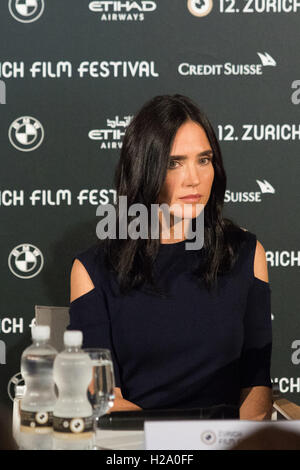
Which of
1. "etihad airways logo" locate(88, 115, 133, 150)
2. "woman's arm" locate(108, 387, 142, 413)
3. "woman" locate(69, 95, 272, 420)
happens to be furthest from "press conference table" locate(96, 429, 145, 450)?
"etihad airways logo" locate(88, 115, 133, 150)

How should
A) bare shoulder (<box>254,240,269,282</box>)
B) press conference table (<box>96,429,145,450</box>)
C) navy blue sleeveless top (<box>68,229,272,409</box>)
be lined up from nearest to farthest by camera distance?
press conference table (<box>96,429,145,450</box>)
navy blue sleeveless top (<box>68,229,272,409</box>)
bare shoulder (<box>254,240,269,282</box>)

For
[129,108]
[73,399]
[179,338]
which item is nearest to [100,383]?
[73,399]

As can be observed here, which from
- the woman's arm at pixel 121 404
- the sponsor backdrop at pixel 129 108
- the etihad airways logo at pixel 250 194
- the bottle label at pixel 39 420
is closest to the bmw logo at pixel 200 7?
the sponsor backdrop at pixel 129 108

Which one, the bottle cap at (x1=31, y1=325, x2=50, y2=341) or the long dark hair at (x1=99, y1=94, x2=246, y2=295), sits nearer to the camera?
the bottle cap at (x1=31, y1=325, x2=50, y2=341)

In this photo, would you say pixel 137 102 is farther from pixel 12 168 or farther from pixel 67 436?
pixel 67 436

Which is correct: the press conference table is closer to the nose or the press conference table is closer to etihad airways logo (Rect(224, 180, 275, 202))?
the nose

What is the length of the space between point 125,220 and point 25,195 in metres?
0.73

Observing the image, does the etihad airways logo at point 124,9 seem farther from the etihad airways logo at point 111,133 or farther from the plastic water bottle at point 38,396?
the plastic water bottle at point 38,396

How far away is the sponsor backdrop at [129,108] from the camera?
7.84 feet

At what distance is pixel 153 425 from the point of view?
894 millimetres

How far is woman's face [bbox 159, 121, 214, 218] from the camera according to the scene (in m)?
1.70

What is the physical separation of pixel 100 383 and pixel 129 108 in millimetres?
1511

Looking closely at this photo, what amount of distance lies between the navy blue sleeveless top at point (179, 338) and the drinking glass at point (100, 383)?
1.66 ft
